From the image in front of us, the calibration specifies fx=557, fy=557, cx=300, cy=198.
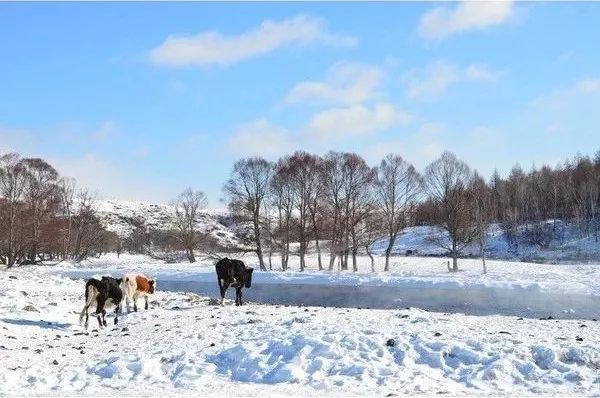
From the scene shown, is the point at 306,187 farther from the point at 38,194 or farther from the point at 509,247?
the point at 509,247

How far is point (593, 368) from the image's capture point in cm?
1023

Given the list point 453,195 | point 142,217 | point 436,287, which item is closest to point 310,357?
point 436,287

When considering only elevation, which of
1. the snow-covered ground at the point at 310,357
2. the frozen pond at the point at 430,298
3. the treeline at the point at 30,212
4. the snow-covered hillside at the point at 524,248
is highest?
the treeline at the point at 30,212

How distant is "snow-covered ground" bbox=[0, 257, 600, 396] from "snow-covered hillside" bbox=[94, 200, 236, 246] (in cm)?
11188

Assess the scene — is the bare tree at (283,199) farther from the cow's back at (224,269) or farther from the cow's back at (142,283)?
the cow's back at (142,283)

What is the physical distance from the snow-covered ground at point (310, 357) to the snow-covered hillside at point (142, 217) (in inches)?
4405

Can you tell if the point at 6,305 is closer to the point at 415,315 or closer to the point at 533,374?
the point at 415,315

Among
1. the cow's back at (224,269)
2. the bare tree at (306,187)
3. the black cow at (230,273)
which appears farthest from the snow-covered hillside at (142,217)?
the cow's back at (224,269)

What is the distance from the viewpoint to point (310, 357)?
11.2 metres

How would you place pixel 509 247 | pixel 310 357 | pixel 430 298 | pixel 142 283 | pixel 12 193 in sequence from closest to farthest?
pixel 310 357, pixel 142 283, pixel 430 298, pixel 12 193, pixel 509 247

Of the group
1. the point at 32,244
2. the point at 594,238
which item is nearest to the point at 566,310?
the point at 32,244

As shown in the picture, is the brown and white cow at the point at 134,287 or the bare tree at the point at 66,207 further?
the bare tree at the point at 66,207

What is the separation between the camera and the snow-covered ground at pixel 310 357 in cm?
964

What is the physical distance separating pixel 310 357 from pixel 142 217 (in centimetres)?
15412
